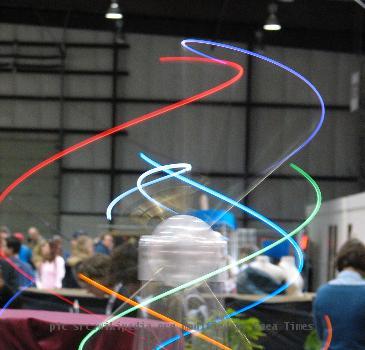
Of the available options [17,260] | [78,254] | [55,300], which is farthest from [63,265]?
[17,260]

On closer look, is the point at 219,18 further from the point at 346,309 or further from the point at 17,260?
the point at 346,309

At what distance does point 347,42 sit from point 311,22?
2134mm

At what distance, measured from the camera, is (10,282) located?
19.9 ft

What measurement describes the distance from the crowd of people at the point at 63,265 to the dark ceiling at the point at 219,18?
410 centimetres

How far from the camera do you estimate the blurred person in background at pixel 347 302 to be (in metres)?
3.35

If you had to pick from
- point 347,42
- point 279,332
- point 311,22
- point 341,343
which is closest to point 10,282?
point 279,332

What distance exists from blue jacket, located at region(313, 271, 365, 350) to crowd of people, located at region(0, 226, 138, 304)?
0.70m

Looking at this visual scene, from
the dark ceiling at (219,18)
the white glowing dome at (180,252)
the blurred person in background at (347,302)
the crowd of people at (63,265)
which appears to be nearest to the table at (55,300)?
the crowd of people at (63,265)

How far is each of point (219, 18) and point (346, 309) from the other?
1141cm

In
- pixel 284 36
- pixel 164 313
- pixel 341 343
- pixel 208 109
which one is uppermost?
pixel 284 36

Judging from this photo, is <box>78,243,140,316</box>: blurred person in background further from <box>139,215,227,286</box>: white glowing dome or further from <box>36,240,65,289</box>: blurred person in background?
<box>36,240,65,289</box>: blurred person in background

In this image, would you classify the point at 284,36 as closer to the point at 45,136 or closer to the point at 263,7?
the point at 263,7

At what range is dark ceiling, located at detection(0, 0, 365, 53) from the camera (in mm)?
12391

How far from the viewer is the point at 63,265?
7766 mm
